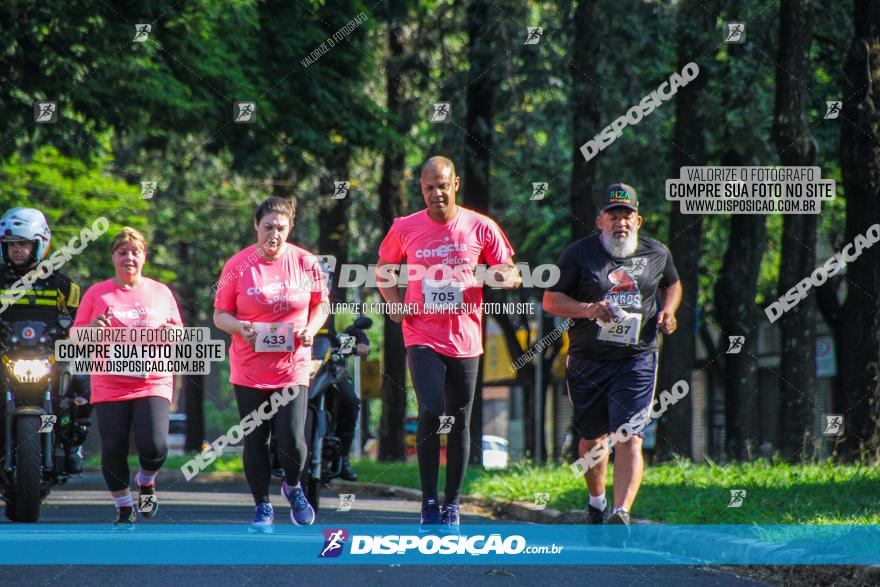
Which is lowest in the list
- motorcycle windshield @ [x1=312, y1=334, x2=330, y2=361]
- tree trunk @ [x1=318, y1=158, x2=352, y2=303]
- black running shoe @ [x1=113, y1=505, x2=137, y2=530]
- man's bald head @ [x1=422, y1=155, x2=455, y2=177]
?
black running shoe @ [x1=113, y1=505, x2=137, y2=530]

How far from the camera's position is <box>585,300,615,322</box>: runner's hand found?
877 cm

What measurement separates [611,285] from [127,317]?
3.00 m

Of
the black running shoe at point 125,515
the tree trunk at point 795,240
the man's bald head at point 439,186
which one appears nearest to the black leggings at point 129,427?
the black running shoe at point 125,515

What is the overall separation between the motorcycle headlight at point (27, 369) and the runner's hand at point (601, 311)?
13.3 feet

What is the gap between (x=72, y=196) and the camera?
28.6m

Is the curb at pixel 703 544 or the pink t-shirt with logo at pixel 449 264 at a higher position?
the pink t-shirt with logo at pixel 449 264

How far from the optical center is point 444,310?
8.71 metres

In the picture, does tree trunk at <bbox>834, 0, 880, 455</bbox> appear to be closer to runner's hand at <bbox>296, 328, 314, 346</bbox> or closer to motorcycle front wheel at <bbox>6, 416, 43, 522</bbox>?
runner's hand at <bbox>296, 328, 314, 346</bbox>

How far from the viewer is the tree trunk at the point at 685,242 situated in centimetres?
2062

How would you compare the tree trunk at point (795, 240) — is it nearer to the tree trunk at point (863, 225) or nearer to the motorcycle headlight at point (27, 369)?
the tree trunk at point (863, 225)

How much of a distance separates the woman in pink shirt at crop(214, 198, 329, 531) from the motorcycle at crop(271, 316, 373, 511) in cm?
132

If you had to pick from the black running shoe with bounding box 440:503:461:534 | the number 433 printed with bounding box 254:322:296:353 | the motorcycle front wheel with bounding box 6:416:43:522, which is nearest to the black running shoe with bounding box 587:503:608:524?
the black running shoe with bounding box 440:503:461:534

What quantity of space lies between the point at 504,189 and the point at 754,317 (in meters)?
8.06

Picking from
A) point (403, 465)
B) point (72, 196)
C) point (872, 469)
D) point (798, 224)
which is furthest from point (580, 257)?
point (72, 196)
